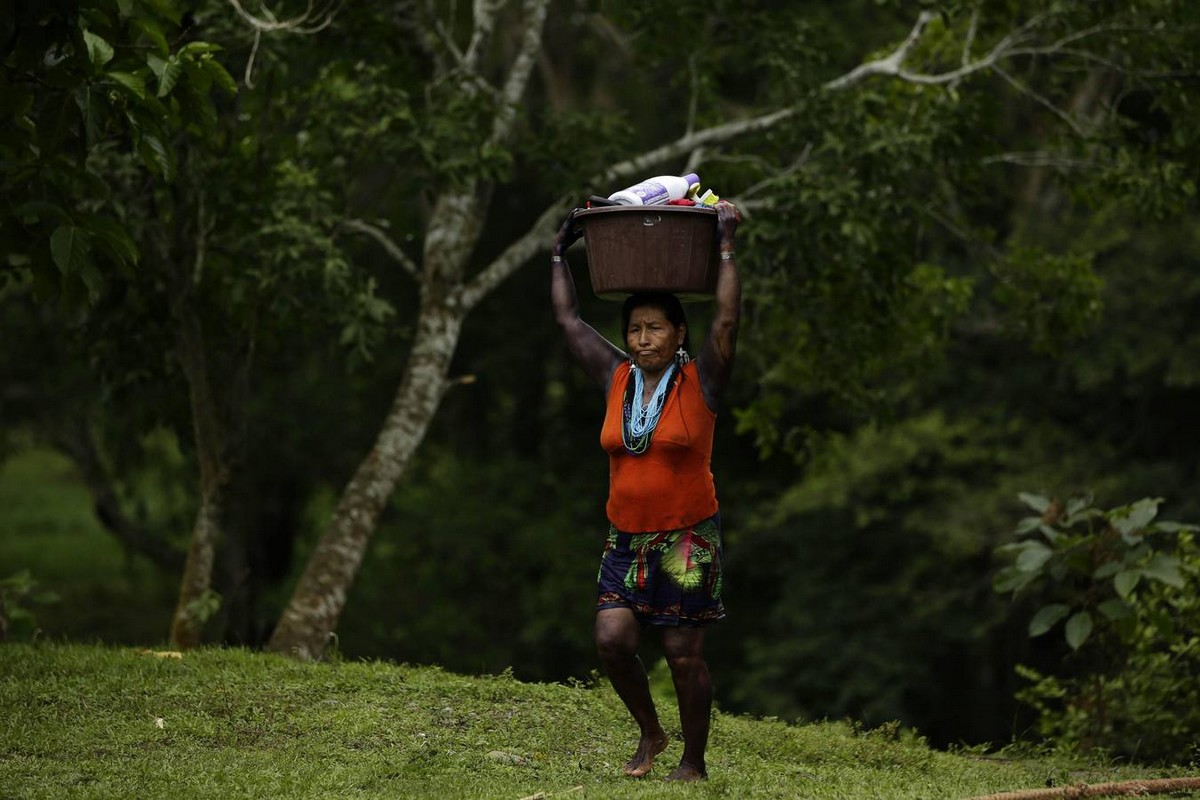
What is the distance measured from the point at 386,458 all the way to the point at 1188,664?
5.19 meters

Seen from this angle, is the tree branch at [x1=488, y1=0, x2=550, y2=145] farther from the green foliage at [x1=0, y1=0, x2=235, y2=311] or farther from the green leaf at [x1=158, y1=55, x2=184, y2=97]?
the green leaf at [x1=158, y1=55, x2=184, y2=97]

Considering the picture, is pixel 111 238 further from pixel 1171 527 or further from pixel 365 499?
pixel 1171 527

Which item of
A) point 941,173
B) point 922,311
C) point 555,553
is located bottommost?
point 555,553

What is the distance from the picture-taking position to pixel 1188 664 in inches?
350

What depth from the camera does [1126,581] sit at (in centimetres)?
837

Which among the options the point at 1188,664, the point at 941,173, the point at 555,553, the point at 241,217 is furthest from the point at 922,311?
the point at 555,553

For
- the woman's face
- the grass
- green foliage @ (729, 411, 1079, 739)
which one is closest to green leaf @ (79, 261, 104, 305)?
the grass

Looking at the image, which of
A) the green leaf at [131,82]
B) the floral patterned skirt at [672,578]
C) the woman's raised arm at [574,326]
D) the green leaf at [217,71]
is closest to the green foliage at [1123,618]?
the floral patterned skirt at [672,578]

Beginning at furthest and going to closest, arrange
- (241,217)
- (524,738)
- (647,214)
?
(241,217) → (524,738) → (647,214)

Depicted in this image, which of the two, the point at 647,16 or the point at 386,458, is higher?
the point at 647,16

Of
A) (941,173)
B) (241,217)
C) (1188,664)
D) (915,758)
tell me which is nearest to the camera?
(915,758)

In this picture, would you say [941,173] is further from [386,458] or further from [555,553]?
[555,553]

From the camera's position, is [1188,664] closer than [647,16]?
Yes

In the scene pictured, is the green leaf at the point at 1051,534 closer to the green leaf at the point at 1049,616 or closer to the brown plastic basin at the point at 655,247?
the green leaf at the point at 1049,616
